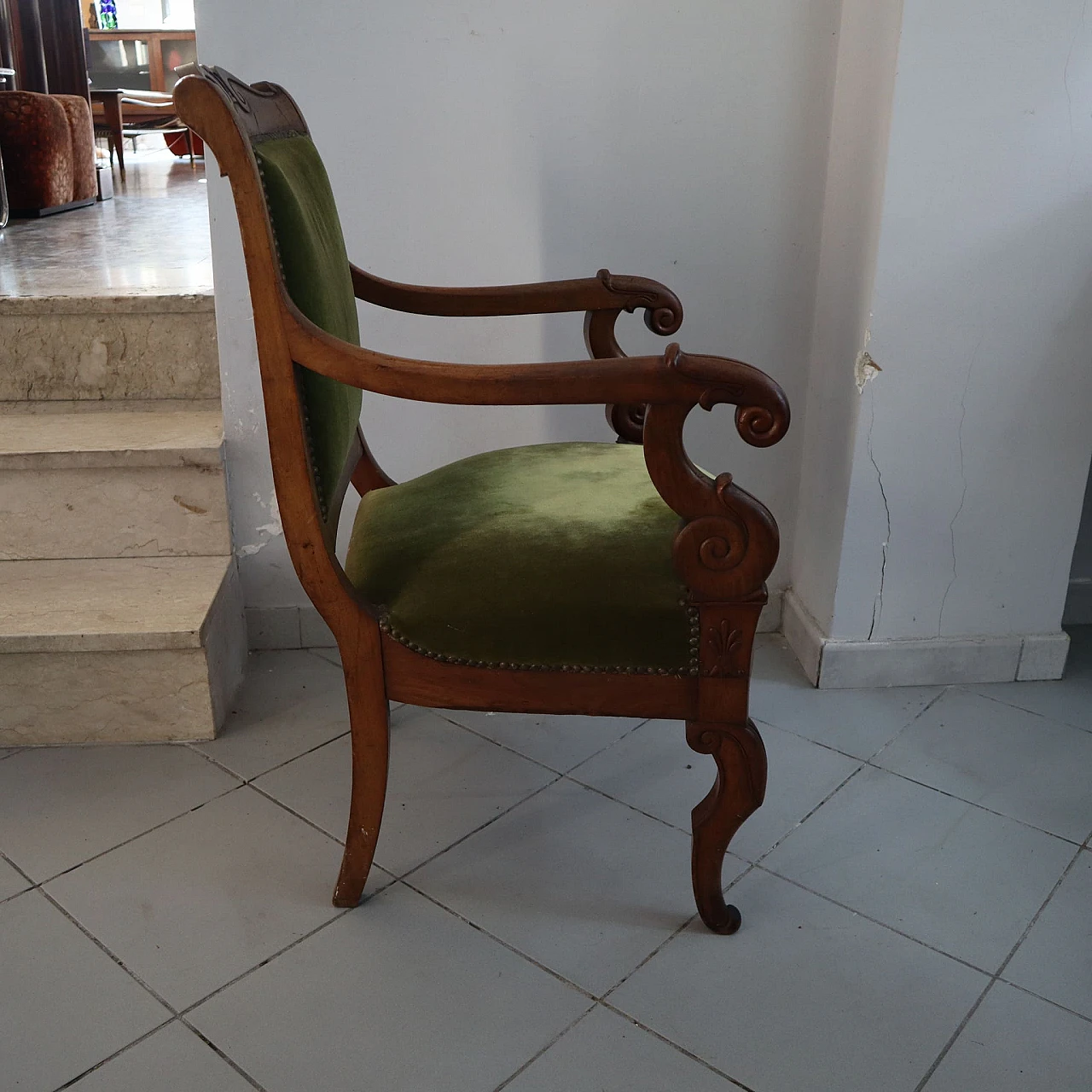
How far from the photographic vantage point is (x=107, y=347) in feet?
6.70

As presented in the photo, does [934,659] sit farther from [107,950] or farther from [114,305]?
[114,305]

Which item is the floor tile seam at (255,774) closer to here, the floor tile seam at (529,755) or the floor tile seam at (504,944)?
the floor tile seam at (529,755)

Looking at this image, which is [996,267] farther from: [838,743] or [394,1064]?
[394,1064]

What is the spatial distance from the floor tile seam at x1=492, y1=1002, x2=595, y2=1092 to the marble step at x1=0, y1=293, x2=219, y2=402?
1414mm

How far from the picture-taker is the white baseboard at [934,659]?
6.36 feet

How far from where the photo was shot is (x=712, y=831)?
128 centimetres

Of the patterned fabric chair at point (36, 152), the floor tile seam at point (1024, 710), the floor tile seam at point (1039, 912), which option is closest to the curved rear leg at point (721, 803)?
the floor tile seam at point (1039, 912)

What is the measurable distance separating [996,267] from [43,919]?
68.7 inches

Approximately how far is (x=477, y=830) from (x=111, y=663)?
2.22 ft

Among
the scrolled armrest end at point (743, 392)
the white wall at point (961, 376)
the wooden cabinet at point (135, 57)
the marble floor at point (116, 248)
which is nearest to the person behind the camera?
the scrolled armrest end at point (743, 392)

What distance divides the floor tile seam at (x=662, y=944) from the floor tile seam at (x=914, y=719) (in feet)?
1.30

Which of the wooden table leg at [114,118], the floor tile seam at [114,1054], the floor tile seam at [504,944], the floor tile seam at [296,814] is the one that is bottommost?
the floor tile seam at [296,814]

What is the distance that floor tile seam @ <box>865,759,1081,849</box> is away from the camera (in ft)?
5.01

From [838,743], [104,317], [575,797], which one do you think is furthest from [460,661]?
[104,317]
